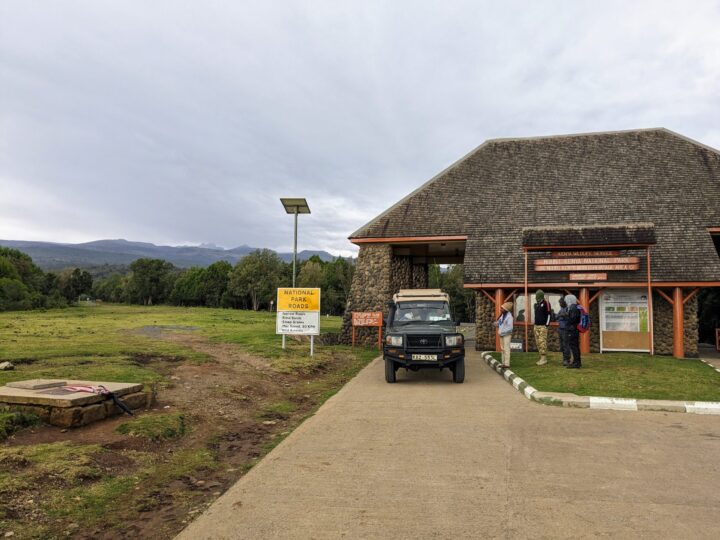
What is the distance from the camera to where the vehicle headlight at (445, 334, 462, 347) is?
1114 centimetres

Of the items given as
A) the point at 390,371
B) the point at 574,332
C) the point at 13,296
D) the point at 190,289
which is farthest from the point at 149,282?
the point at 574,332

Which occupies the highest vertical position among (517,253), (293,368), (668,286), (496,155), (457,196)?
(496,155)

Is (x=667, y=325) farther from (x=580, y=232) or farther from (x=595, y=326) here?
(x=580, y=232)

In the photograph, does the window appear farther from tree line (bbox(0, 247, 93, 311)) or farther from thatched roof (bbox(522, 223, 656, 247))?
tree line (bbox(0, 247, 93, 311))

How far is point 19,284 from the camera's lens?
165ft

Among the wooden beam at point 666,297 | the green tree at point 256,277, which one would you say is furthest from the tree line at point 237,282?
the wooden beam at point 666,297

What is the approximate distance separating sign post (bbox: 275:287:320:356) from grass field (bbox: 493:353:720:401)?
21.6 ft

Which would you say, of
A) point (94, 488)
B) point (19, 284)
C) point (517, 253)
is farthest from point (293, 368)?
point (19, 284)

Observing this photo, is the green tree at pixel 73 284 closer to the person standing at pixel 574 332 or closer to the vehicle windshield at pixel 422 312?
the vehicle windshield at pixel 422 312

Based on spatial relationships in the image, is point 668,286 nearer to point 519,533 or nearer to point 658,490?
point 658,490

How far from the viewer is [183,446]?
644cm

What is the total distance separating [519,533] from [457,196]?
18.8m

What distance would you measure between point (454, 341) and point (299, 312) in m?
6.41

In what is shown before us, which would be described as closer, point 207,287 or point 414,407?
point 414,407
